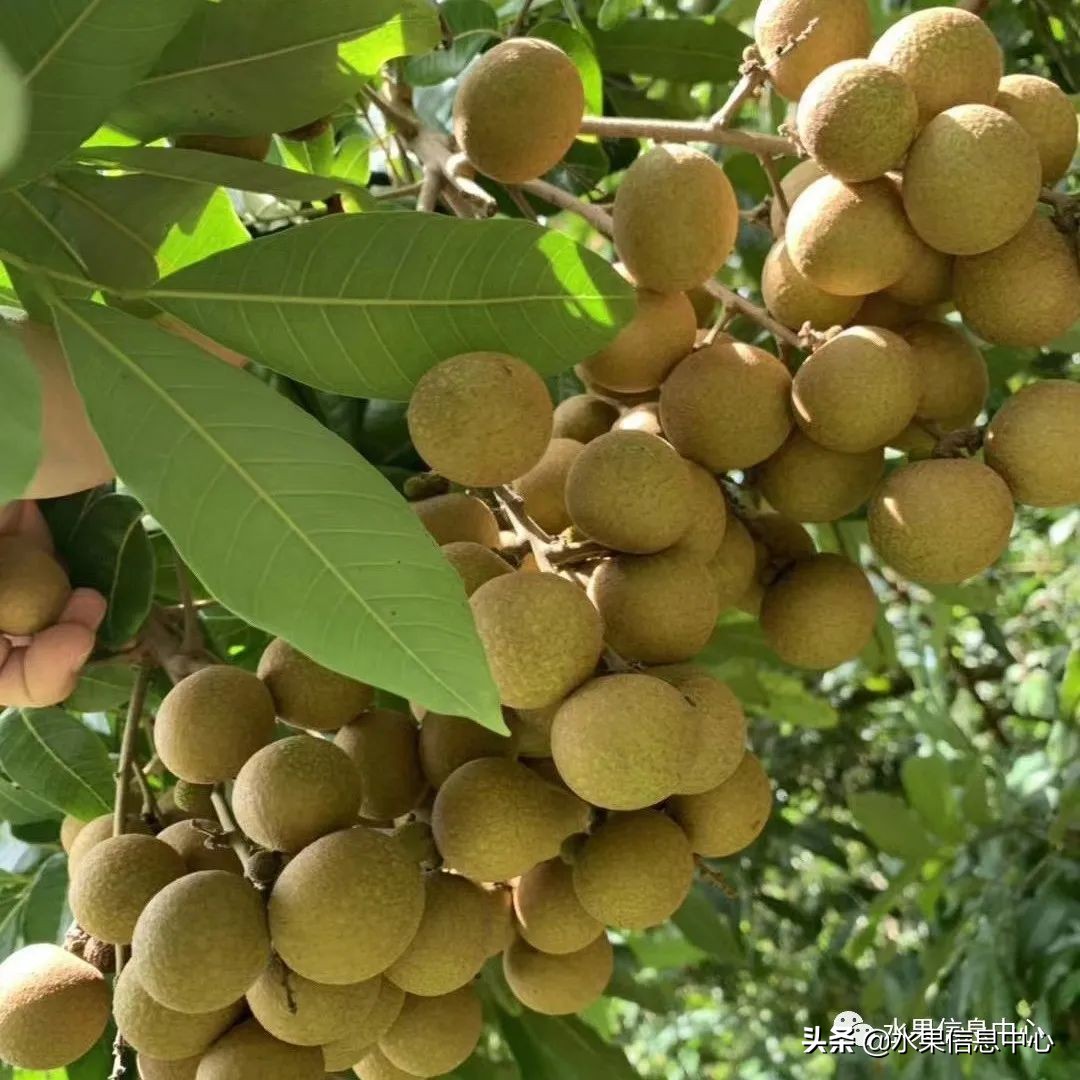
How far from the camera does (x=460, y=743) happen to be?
25.8 inches

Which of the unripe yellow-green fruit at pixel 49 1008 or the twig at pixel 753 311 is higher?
the twig at pixel 753 311

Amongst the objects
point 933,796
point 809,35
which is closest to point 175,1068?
point 809,35

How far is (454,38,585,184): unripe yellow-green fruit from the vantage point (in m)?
0.71

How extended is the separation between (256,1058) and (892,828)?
105cm

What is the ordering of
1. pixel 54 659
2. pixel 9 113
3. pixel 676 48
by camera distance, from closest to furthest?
1. pixel 9 113
2. pixel 54 659
3. pixel 676 48

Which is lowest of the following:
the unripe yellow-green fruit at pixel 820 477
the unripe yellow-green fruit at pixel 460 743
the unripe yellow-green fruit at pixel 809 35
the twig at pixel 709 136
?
the unripe yellow-green fruit at pixel 460 743

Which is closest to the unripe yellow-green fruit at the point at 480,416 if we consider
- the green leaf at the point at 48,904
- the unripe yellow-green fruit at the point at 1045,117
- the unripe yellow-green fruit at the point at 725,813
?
the unripe yellow-green fruit at the point at 725,813

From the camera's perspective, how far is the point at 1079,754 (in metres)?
1.44

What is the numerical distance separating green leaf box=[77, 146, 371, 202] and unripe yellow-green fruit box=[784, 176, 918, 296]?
0.90 feet

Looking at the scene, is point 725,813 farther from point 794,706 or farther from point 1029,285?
point 794,706

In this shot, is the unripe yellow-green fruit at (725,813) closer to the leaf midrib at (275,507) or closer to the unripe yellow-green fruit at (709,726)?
the unripe yellow-green fruit at (709,726)

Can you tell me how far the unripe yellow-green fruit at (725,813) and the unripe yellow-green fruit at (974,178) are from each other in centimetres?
33

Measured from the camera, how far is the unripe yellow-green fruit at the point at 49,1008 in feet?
2.19

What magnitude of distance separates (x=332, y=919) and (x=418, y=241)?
1.13 ft
